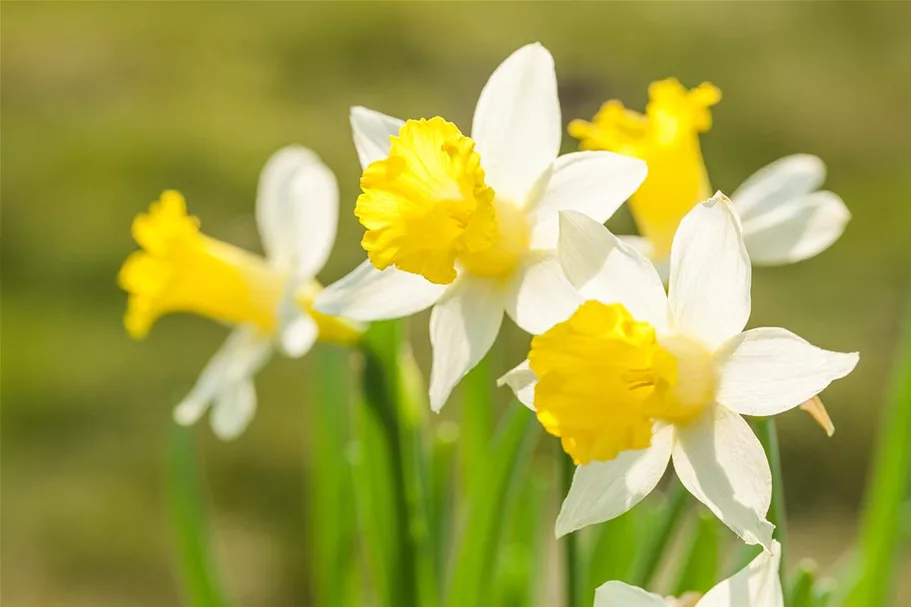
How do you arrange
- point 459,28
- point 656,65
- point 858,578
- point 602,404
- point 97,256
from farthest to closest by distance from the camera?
1. point 459,28
2. point 656,65
3. point 97,256
4. point 858,578
5. point 602,404

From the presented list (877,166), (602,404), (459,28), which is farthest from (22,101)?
(602,404)

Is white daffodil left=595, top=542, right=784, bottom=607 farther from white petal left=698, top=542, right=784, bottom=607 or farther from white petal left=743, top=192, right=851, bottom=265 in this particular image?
white petal left=743, top=192, right=851, bottom=265

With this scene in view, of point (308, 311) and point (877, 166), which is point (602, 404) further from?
point (877, 166)

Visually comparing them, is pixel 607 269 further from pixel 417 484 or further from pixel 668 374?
pixel 417 484

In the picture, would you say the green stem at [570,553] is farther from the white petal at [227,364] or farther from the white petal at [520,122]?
the white petal at [227,364]

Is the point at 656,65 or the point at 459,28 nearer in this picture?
the point at 656,65

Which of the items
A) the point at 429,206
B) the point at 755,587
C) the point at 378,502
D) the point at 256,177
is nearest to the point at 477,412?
the point at 378,502

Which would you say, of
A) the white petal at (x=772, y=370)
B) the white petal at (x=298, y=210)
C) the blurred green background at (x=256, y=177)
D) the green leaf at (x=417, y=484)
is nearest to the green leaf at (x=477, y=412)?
the green leaf at (x=417, y=484)
